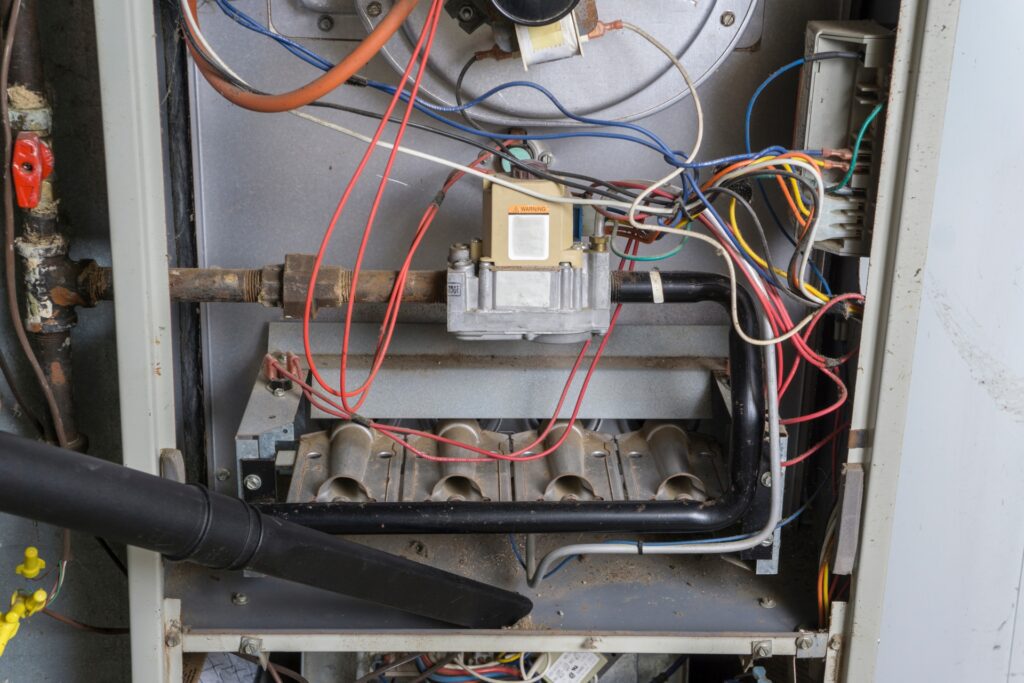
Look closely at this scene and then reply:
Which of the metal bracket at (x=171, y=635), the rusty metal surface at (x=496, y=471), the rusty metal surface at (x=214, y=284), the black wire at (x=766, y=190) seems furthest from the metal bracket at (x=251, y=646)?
the black wire at (x=766, y=190)

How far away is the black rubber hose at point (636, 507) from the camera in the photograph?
1.15 m

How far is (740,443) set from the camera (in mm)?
1171

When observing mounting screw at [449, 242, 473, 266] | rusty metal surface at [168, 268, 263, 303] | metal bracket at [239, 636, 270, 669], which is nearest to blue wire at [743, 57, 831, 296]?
mounting screw at [449, 242, 473, 266]

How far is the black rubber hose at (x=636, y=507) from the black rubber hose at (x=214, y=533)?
0.05m

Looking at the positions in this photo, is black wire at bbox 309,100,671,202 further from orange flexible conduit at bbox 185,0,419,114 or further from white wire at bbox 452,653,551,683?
white wire at bbox 452,653,551,683

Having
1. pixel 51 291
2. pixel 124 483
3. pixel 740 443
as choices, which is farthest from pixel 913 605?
pixel 51 291

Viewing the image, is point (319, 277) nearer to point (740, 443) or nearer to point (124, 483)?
point (124, 483)

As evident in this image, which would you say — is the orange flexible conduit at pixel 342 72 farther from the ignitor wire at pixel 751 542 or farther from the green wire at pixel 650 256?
the ignitor wire at pixel 751 542

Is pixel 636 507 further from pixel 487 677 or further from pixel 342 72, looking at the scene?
pixel 342 72

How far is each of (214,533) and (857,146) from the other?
811mm

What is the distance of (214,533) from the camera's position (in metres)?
1.02

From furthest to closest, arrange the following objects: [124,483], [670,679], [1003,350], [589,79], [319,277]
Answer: [670,679] → [1003,350] → [589,79] → [319,277] → [124,483]

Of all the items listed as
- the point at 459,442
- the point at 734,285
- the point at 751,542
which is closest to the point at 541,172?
the point at 734,285

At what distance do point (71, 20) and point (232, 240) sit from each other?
1.17ft
